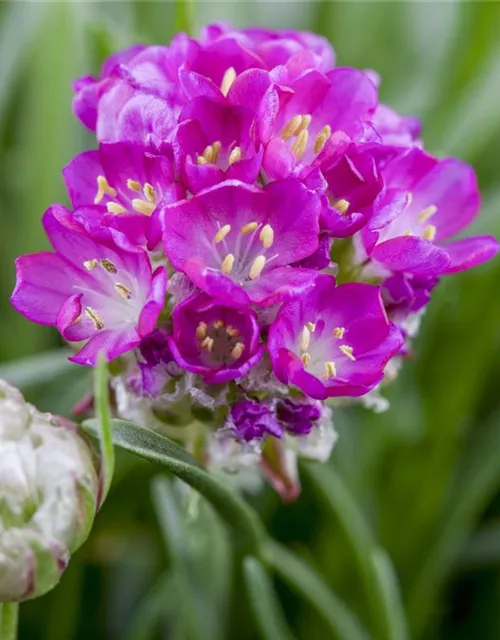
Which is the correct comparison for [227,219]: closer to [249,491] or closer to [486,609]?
[249,491]

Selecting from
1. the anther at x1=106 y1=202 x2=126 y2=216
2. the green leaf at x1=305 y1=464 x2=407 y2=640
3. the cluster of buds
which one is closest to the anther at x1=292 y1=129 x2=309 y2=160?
the cluster of buds

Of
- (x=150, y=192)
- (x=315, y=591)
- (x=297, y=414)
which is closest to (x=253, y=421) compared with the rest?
(x=297, y=414)

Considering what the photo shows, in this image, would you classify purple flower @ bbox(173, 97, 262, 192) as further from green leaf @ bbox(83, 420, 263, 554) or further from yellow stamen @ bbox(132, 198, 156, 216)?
green leaf @ bbox(83, 420, 263, 554)

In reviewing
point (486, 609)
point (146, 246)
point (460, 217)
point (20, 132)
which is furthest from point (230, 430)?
point (20, 132)

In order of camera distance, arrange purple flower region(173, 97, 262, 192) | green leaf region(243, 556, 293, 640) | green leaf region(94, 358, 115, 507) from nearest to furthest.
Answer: green leaf region(94, 358, 115, 507) < purple flower region(173, 97, 262, 192) < green leaf region(243, 556, 293, 640)

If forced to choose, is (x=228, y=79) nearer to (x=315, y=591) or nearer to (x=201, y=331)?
(x=201, y=331)

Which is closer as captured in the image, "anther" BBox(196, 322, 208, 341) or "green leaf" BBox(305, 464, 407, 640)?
"anther" BBox(196, 322, 208, 341)
